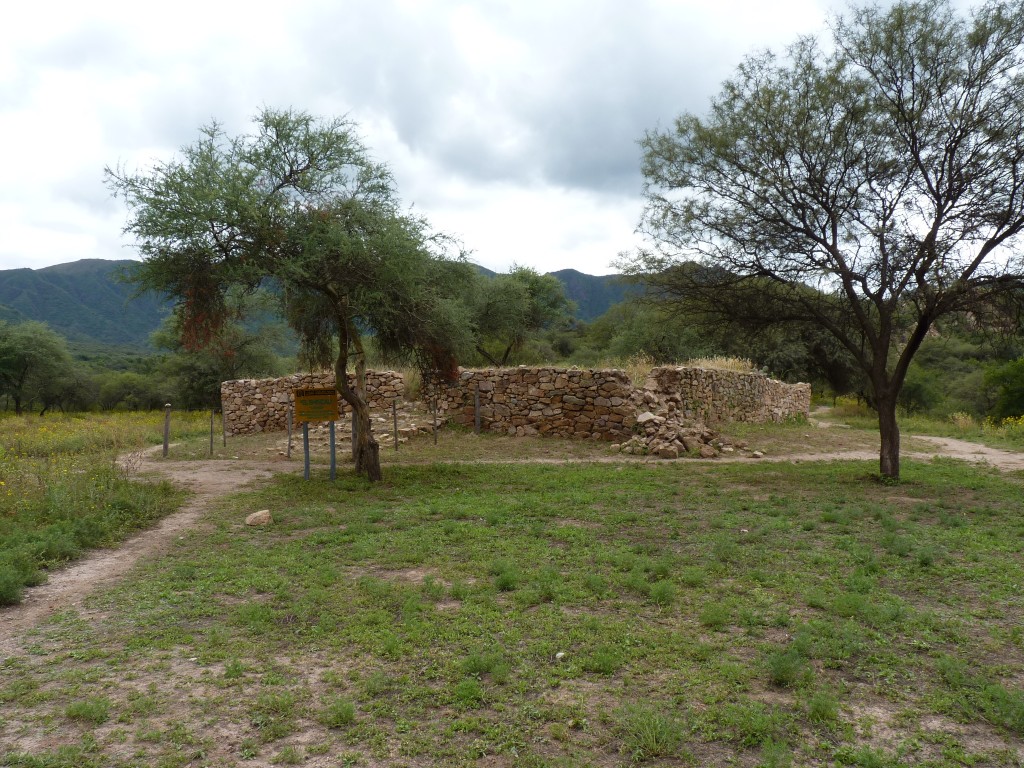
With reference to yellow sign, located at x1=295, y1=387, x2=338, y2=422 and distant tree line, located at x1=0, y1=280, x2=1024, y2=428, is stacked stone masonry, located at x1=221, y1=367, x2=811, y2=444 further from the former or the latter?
yellow sign, located at x1=295, y1=387, x2=338, y2=422

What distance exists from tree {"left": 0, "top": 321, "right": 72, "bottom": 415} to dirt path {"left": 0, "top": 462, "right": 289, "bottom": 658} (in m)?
30.9

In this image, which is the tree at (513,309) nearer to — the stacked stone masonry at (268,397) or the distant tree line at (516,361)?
the distant tree line at (516,361)

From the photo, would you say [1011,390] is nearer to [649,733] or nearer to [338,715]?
[649,733]

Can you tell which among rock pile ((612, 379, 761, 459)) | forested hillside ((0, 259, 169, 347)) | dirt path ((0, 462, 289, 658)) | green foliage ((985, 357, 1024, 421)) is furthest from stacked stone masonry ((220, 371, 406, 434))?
forested hillside ((0, 259, 169, 347))

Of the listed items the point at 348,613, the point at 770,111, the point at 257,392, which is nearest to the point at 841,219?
the point at 770,111

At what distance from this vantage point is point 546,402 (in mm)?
16922

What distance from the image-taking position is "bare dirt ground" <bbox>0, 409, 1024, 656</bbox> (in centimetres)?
480

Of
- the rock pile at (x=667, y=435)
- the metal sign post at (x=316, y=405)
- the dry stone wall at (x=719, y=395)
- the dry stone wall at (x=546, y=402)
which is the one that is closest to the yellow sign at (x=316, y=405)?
the metal sign post at (x=316, y=405)

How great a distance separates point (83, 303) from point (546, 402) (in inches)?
6233

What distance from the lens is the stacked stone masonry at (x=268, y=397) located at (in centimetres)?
2041

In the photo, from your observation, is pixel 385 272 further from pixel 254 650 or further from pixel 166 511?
pixel 254 650

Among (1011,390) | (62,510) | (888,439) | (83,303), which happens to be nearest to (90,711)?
(62,510)

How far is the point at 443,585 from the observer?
5.10 m

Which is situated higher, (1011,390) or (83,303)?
(83,303)
